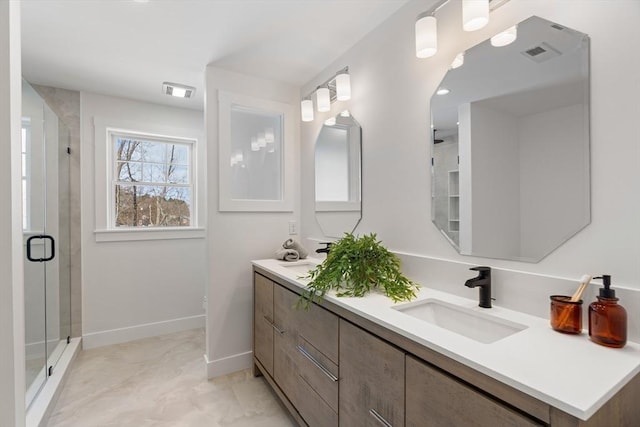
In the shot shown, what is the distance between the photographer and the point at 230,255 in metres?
2.46

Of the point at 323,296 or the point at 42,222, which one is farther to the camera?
the point at 42,222

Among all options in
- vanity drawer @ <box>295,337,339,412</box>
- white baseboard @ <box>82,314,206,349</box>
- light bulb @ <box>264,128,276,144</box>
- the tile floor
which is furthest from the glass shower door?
vanity drawer @ <box>295,337,339,412</box>

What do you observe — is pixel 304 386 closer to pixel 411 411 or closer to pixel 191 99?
pixel 411 411

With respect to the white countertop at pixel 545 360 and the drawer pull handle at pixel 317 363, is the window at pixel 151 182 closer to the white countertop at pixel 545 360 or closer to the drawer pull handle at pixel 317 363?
the drawer pull handle at pixel 317 363

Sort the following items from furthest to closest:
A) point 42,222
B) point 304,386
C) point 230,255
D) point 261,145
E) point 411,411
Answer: point 261,145 < point 230,255 < point 42,222 < point 304,386 < point 411,411

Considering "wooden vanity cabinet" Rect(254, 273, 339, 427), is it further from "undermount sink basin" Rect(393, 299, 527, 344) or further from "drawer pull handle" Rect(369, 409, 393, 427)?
"undermount sink basin" Rect(393, 299, 527, 344)

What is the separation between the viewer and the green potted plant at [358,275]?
4.67 feet

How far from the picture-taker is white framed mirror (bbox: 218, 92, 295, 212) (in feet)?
8.02

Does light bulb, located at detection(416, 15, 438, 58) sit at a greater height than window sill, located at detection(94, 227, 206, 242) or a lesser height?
greater

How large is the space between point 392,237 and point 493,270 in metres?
0.61

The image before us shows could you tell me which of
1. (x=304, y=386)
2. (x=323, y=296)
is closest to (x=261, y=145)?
(x=323, y=296)

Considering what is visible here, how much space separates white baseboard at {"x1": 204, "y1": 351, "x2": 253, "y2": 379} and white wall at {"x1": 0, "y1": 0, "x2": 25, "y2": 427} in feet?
4.94

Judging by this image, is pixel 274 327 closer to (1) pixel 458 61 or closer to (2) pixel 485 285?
(2) pixel 485 285

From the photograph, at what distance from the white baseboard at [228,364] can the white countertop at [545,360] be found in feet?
5.90
